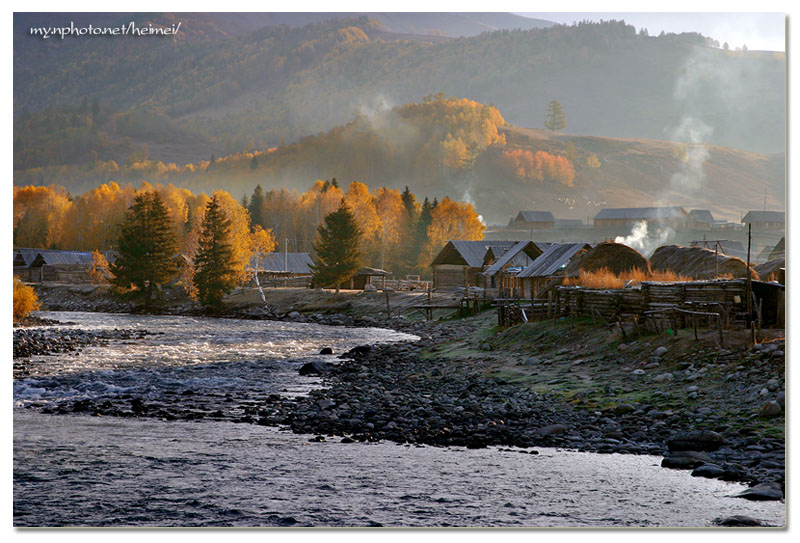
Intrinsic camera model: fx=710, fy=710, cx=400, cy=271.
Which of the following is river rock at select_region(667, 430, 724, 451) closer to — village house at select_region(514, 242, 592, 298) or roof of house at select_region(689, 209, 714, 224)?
village house at select_region(514, 242, 592, 298)

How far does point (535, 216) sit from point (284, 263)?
6425 centimetres

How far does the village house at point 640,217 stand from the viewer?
109 meters

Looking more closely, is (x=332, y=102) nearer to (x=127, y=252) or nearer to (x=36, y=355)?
(x=36, y=355)

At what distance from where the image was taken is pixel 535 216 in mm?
142000

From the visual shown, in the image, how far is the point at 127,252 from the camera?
6644 cm

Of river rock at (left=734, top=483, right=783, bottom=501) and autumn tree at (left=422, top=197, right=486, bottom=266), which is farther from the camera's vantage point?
autumn tree at (left=422, top=197, right=486, bottom=266)

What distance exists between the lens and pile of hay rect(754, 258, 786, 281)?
83.1ft

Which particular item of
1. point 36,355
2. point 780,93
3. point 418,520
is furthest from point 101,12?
point 36,355

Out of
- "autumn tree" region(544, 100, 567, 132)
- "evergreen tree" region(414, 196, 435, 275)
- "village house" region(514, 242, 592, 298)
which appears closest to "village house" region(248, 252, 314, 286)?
"evergreen tree" region(414, 196, 435, 275)

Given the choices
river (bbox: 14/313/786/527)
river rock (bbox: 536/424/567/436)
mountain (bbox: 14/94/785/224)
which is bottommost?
river (bbox: 14/313/786/527)

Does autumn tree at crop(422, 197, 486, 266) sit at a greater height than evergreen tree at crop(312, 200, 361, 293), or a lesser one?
greater

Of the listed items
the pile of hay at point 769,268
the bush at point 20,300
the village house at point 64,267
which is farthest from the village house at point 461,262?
the pile of hay at point 769,268

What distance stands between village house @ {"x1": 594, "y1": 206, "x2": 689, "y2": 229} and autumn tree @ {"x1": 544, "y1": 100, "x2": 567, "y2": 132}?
73.8 ft

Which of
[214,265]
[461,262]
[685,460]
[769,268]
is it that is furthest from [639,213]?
[685,460]
